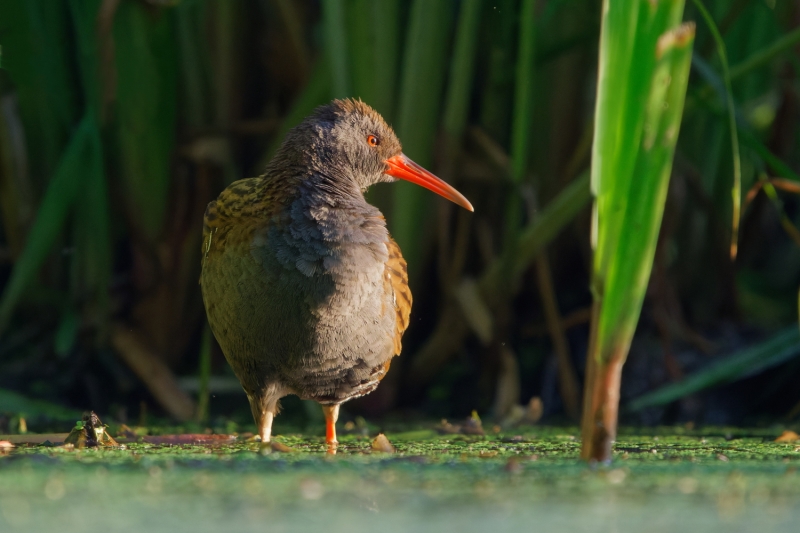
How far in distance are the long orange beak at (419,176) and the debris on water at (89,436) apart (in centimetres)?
→ 105

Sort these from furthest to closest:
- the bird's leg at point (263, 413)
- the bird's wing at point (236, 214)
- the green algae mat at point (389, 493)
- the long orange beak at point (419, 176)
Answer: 1. the long orange beak at point (419, 176)
2. the bird's leg at point (263, 413)
3. the bird's wing at point (236, 214)
4. the green algae mat at point (389, 493)

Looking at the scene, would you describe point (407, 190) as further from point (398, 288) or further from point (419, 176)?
point (398, 288)

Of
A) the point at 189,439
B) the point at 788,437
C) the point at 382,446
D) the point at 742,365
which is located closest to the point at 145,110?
the point at 189,439

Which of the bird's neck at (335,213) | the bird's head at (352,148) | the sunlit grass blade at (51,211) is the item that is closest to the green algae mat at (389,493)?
the bird's neck at (335,213)

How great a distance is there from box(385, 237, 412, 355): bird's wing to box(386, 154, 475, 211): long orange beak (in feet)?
0.67

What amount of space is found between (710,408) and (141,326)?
6.04ft

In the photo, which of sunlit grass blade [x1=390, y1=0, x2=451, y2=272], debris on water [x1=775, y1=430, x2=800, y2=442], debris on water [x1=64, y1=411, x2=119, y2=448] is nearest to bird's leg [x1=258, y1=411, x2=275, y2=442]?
debris on water [x1=64, y1=411, x2=119, y2=448]

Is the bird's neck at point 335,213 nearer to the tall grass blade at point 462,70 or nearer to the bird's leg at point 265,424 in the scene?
the bird's leg at point 265,424

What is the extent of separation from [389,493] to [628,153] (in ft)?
2.09

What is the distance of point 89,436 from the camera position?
211 cm

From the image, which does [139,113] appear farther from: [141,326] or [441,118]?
[441,118]

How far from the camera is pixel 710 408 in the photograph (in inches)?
127

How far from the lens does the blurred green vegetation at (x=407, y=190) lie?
9.87 feet

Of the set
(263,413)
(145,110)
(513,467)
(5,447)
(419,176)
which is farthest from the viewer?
(145,110)
